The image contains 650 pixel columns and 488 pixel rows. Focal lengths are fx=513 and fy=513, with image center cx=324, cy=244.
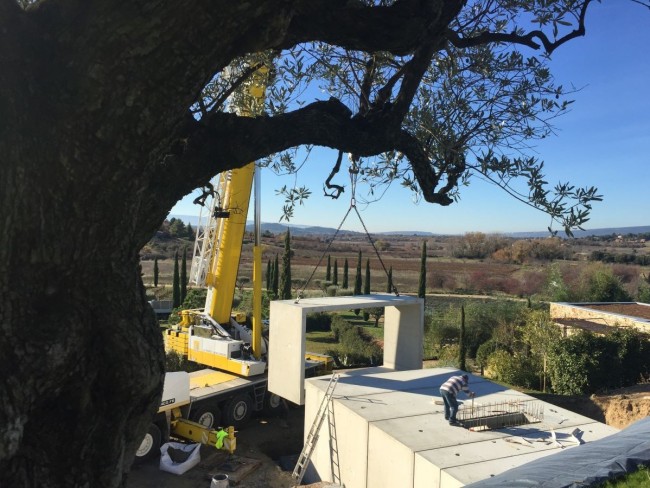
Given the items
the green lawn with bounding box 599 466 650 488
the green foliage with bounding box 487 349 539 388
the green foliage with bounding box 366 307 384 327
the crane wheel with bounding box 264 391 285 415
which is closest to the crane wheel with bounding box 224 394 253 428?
the crane wheel with bounding box 264 391 285 415

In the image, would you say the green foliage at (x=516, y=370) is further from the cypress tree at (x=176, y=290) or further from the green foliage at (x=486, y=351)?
the cypress tree at (x=176, y=290)

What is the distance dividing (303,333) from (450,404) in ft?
10.9

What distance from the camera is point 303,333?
1039 cm

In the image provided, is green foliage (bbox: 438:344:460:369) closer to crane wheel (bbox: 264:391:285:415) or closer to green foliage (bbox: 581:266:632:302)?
crane wheel (bbox: 264:391:285:415)

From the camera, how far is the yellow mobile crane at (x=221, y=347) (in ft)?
37.6

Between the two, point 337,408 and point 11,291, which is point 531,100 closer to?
point 11,291

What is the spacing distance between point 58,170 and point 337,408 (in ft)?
26.6

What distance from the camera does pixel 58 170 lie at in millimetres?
1969

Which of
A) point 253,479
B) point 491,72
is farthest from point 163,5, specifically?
point 253,479

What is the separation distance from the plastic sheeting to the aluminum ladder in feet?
16.4

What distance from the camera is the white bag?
10.2 meters

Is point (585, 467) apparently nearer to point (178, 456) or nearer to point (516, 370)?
point (178, 456)

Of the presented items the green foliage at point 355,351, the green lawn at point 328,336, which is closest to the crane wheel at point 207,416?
the green foliage at point 355,351

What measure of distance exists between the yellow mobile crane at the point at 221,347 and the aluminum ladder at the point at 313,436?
1.68 meters
